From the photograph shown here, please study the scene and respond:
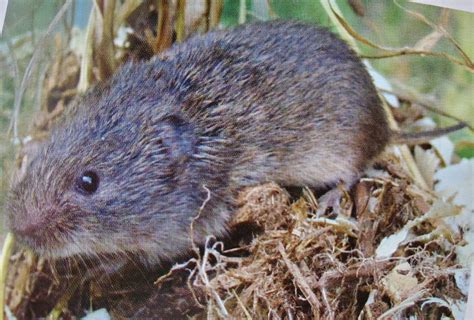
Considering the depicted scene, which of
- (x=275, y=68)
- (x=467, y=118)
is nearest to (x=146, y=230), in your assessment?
(x=275, y=68)

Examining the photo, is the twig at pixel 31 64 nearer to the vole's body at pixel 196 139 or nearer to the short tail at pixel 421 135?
the vole's body at pixel 196 139

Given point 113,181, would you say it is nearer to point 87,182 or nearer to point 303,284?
point 87,182

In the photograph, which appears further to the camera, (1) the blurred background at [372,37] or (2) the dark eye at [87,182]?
(1) the blurred background at [372,37]

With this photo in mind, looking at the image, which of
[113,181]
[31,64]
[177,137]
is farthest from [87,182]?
[31,64]

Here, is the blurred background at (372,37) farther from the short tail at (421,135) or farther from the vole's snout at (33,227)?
the vole's snout at (33,227)

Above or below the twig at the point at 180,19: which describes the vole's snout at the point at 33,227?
below

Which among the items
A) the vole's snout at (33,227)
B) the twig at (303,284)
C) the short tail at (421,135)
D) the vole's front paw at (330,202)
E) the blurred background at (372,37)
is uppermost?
the blurred background at (372,37)

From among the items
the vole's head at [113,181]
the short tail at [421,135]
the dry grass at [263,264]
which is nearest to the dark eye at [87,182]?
the vole's head at [113,181]

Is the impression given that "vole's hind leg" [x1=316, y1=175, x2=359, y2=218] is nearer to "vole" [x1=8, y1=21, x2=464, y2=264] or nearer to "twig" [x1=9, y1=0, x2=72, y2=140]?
"vole" [x1=8, y1=21, x2=464, y2=264]
